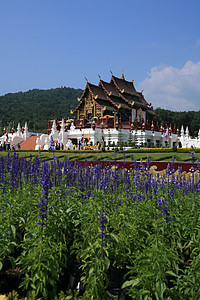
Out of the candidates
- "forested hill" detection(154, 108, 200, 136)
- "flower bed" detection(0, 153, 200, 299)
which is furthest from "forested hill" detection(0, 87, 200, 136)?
"flower bed" detection(0, 153, 200, 299)

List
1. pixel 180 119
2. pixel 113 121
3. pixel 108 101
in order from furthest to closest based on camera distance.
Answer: pixel 180 119 < pixel 108 101 < pixel 113 121

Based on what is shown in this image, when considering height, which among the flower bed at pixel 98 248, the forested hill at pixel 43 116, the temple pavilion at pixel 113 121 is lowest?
the flower bed at pixel 98 248

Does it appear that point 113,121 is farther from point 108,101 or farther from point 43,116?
point 43,116

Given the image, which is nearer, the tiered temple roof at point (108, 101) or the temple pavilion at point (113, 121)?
the temple pavilion at point (113, 121)

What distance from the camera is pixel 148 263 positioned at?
4207mm

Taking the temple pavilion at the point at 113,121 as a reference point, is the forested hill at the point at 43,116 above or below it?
above

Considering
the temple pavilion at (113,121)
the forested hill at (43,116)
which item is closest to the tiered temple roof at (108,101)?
the temple pavilion at (113,121)

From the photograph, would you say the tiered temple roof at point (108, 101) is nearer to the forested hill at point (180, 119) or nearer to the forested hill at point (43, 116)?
the forested hill at point (43, 116)

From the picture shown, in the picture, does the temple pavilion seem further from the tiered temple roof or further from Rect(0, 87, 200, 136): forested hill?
Rect(0, 87, 200, 136): forested hill

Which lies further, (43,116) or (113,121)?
(43,116)

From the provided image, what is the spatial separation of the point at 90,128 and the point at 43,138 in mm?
9424

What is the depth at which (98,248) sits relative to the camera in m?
4.75

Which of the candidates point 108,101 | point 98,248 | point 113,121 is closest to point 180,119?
point 108,101

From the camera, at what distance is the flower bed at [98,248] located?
4129mm
